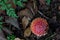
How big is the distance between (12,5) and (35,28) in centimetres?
40

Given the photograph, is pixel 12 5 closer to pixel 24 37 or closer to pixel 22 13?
pixel 22 13

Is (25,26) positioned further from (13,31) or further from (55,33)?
(55,33)

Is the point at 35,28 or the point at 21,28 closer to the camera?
the point at 35,28

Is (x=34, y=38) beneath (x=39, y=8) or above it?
beneath

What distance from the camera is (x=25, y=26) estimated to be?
191cm

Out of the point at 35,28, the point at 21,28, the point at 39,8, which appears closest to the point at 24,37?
the point at 21,28

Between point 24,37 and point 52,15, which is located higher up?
point 52,15

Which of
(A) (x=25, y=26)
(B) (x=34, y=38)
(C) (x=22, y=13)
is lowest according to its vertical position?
(B) (x=34, y=38)

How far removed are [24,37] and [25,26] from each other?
0.13 meters

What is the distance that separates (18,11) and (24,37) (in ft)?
1.05

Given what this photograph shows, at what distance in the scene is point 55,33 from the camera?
190cm

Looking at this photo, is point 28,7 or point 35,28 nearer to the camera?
point 35,28

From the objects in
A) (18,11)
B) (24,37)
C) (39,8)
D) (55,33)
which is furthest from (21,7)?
(55,33)

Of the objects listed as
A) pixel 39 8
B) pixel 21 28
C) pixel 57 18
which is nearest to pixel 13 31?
pixel 21 28
